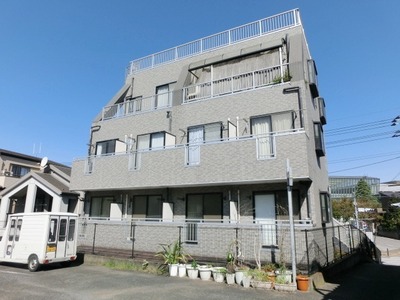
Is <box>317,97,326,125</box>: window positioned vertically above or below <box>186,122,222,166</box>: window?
above

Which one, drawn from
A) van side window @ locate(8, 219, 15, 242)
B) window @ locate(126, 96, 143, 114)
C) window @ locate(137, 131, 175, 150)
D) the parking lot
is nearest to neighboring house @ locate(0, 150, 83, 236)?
van side window @ locate(8, 219, 15, 242)

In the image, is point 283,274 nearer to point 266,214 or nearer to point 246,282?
point 246,282

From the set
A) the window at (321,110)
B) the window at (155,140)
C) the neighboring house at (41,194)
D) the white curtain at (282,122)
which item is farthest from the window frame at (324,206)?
the neighboring house at (41,194)

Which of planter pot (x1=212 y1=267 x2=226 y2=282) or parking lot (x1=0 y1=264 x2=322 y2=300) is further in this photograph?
planter pot (x1=212 y1=267 x2=226 y2=282)

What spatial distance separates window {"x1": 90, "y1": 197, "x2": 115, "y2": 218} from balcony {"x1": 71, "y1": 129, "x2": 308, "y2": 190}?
1330 mm

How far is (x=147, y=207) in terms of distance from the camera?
15.4 m

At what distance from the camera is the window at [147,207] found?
1513 centimetres

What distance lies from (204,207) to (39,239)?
717 cm

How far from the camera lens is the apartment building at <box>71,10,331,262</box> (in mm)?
11648

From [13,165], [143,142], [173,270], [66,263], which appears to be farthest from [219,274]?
[13,165]

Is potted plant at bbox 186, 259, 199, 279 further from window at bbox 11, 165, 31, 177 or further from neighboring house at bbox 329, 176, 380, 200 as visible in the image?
neighboring house at bbox 329, 176, 380, 200

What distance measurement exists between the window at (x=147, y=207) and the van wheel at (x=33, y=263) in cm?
496

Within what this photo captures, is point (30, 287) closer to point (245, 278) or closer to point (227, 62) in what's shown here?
point (245, 278)

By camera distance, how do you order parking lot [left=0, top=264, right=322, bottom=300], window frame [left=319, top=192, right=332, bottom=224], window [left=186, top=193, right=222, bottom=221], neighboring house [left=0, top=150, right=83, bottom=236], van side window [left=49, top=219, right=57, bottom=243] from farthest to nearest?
neighboring house [left=0, top=150, right=83, bottom=236] → window [left=186, top=193, right=222, bottom=221] → window frame [left=319, top=192, right=332, bottom=224] → van side window [left=49, top=219, right=57, bottom=243] → parking lot [left=0, top=264, right=322, bottom=300]
